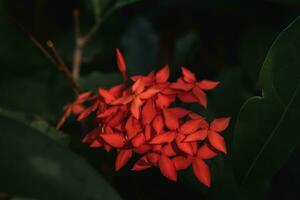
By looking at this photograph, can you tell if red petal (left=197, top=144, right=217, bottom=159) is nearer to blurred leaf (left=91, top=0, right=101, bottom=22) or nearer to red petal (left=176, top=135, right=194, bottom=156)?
red petal (left=176, top=135, right=194, bottom=156)

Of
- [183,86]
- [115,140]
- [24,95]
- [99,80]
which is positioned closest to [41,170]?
[115,140]

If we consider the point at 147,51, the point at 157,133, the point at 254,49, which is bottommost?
the point at 254,49

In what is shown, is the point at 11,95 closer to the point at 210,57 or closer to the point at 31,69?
the point at 31,69

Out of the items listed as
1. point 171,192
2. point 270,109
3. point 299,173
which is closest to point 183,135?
point 270,109

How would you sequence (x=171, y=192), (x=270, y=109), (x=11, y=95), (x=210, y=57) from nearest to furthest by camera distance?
(x=270, y=109), (x=171, y=192), (x=11, y=95), (x=210, y=57)

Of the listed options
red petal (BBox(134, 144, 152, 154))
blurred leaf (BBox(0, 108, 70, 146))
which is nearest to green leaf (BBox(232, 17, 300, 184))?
red petal (BBox(134, 144, 152, 154))

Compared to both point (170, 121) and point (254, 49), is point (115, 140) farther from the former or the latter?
point (254, 49)
